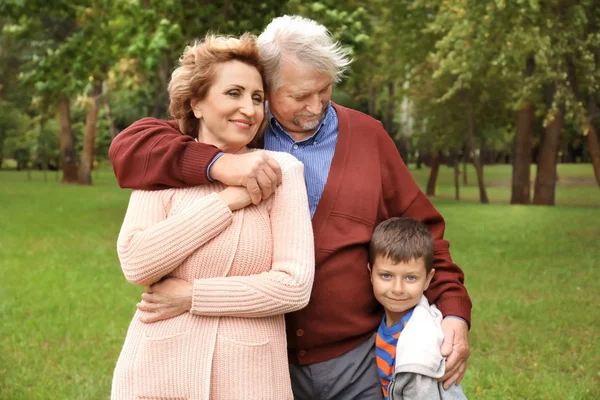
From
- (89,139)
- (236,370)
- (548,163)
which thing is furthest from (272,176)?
(89,139)

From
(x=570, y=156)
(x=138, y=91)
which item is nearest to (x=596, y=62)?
(x=138, y=91)

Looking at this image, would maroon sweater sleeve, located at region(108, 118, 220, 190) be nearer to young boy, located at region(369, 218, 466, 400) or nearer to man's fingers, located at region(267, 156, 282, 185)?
man's fingers, located at region(267, 156, 282, 185)

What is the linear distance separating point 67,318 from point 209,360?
647cm

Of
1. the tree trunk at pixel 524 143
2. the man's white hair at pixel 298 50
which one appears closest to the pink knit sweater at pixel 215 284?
the man's white hair at pixel 298 50

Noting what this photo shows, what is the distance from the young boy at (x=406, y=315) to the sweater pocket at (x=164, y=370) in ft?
2.59

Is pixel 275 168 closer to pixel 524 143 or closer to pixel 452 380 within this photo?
pixel 452 380

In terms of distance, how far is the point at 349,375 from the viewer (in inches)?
121

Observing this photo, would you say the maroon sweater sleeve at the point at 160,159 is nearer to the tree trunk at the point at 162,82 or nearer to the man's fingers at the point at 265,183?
the man's fingers at the point at 265,183

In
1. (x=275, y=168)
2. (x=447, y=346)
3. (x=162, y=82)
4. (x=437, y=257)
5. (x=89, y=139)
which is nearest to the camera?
(x=275, y=168)

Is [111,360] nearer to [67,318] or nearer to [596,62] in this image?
[67,318]

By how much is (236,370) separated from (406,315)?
73 cm

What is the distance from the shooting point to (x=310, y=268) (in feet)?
8.74

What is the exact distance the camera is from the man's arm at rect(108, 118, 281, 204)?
262 centimetres

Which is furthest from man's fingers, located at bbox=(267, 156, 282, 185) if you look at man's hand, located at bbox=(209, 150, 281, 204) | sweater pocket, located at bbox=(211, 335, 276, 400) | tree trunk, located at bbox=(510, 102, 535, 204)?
tree trunk, located at bbox=(510, 102, 535, 204)
